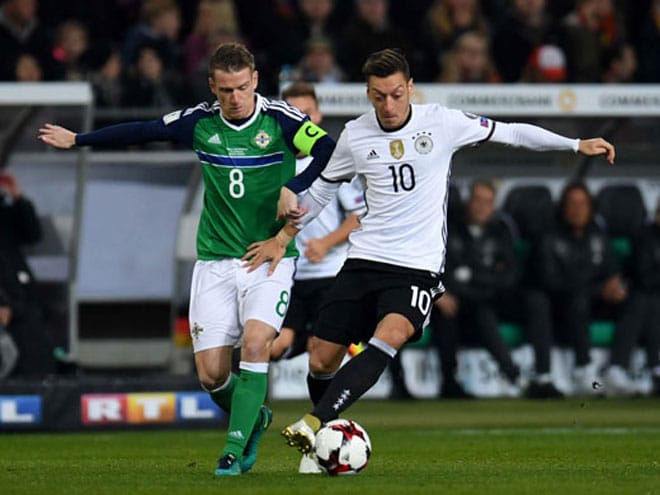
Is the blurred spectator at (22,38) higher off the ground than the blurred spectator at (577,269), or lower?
higher

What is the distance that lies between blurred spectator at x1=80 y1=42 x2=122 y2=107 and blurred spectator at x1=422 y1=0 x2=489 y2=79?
10.3ft

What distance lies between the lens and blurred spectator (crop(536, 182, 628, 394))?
15.4 m

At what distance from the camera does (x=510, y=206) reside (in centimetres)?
1587

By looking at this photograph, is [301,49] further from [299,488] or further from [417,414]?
[299,488]

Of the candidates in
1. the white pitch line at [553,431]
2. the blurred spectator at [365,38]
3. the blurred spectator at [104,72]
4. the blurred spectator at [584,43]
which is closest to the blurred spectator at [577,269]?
the blurred spectator at [584,43]

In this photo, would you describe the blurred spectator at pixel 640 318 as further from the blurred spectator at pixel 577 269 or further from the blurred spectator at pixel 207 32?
the blurred spectator at pixel 207 32

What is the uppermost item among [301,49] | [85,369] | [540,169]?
[301,49]

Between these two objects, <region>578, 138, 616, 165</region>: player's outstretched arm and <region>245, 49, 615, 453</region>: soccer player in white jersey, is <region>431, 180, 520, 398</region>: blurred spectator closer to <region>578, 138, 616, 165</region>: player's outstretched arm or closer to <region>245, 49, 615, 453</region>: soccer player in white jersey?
<region>245, 49, 615, 453</region>: soccer player in white jersey

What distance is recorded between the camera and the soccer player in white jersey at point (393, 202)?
8.42 m

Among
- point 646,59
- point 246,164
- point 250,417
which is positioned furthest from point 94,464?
point 646,59

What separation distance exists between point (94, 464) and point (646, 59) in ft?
32.0

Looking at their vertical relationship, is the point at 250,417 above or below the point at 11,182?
below

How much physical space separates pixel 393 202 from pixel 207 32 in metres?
7.82

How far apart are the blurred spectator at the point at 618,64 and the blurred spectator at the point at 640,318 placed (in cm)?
182
